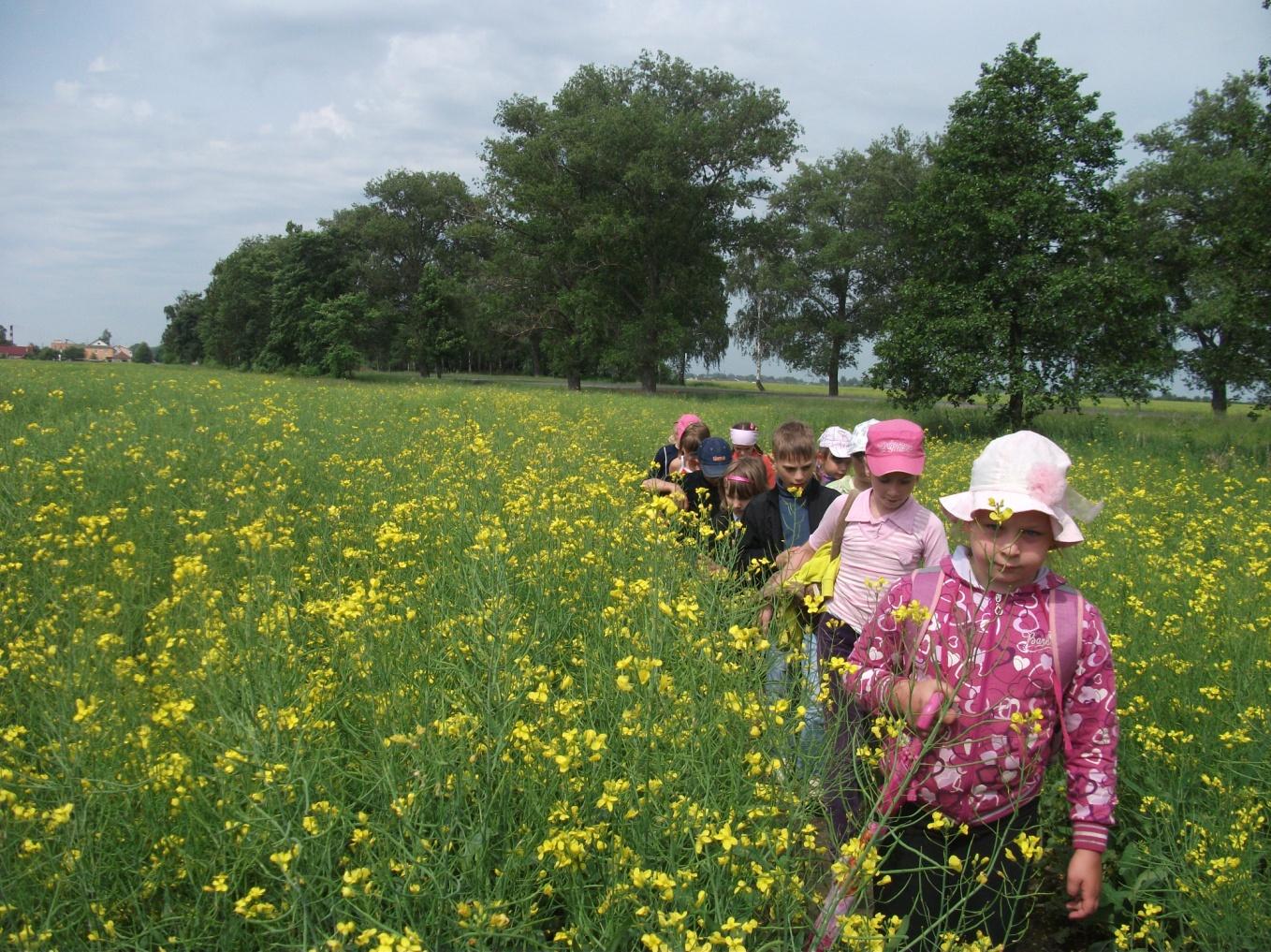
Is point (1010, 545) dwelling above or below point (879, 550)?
above

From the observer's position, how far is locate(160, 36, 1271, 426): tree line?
19828mm

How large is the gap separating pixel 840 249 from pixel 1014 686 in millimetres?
45614

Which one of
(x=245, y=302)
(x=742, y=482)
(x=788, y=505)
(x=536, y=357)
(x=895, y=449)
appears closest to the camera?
(x=895, y=449)

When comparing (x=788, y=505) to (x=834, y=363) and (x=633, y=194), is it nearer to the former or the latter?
(x=633, y=194)

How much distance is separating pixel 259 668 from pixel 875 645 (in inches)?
70.0

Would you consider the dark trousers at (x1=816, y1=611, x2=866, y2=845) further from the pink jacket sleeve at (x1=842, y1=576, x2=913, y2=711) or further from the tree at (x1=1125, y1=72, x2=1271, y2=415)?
the tree at (x1=1125, y1=72, x2=1271, y2=415)

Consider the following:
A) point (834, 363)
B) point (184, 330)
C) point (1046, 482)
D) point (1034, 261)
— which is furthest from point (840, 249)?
point (184, 330)

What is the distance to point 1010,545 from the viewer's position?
208 centimetres

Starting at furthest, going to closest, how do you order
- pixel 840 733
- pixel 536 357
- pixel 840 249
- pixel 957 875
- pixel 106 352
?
pixel 106 352
pixel 536 357
pixel 840 249
pixel 840 733
pixel 957 875

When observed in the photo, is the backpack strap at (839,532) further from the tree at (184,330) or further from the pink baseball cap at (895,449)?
the tree at (184,330)

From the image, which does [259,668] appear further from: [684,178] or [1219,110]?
[1219,110]

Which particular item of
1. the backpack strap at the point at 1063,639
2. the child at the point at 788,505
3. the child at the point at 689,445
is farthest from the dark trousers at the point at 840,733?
the child at the point at 689,445

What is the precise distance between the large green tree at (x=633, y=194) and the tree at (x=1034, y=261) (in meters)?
16.3

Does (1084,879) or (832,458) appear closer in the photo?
(1084,879)
